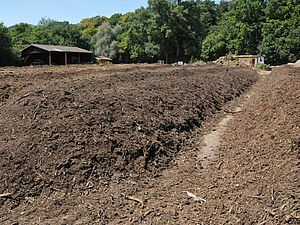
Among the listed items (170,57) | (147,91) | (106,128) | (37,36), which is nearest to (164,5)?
(170,57)

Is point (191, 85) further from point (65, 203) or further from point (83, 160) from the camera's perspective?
point (65, 203)

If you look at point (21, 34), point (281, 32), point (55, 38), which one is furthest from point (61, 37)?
point (281, 32)

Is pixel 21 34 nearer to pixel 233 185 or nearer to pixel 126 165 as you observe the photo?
pixel 126 165

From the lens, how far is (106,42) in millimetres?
54438

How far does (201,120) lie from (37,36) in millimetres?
48923

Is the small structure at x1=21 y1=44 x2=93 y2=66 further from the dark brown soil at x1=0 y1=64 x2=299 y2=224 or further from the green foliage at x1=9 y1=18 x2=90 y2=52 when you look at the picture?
the dark brown soil at x1=0 y1=64 x2=299 y2=224

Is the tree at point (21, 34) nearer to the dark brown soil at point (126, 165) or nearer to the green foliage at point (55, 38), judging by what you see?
the green foliage at point (55, 38)

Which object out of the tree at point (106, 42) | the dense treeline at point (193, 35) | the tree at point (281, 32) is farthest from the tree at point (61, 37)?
the tree at point (281, 32)

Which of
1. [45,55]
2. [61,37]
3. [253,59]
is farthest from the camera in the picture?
[61,37]

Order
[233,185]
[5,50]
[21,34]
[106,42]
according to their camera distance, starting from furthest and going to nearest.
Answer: [106,42] < [21,34] < [5,50] < [233,185]

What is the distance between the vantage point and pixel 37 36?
158ft

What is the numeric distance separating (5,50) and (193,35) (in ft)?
102

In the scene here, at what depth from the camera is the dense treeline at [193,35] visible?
40.9m

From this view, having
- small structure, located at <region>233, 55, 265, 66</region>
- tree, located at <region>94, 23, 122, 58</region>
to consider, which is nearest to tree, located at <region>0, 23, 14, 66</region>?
tree, located at <region>94, 23, 122, 58</region>
